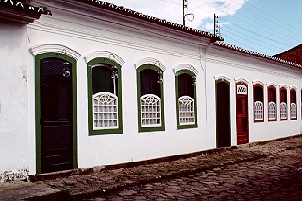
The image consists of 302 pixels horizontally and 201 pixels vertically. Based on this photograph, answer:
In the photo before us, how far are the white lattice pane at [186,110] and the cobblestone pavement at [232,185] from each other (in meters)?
1.94

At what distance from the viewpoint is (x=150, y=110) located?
9000 millimetres

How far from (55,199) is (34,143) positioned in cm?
177

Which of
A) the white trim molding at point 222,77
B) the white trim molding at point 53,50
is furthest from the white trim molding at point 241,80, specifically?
the white trim molding at point 53,50

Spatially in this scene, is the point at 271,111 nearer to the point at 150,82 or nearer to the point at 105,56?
the point at 150,82

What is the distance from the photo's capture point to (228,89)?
1203 centimetres

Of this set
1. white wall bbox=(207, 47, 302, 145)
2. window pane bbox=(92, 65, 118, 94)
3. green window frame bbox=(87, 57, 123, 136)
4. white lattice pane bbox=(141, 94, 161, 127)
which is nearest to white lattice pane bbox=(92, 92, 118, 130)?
green window frame bbox=(87, 57, 123, 136)

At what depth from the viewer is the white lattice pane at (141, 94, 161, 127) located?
347 inches

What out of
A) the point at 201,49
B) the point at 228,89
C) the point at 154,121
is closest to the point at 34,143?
the point at 154,121

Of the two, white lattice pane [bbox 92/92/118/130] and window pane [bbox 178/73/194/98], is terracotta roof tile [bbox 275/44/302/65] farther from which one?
white lattice pane [bbox 92/92/118/130]

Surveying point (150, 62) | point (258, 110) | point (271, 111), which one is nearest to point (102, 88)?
point (150, 62)

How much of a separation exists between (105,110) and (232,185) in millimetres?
3344

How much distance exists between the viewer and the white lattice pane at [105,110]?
7.73 metres

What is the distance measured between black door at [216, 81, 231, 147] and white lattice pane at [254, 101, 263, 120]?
225cm

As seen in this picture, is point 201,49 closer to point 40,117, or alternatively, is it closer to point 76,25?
point 76,25
